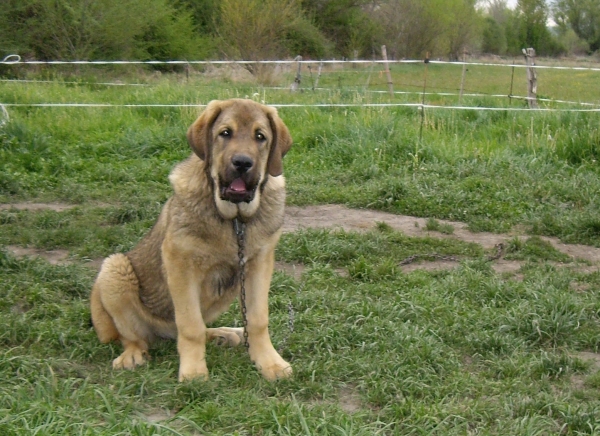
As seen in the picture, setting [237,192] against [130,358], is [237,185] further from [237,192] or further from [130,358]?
[130,358]

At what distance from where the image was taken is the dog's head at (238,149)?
13.6 feet

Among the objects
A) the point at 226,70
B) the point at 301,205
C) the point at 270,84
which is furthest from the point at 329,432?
the point at 226,70

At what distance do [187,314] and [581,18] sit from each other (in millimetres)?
68295

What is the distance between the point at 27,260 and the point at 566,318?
4.20 m

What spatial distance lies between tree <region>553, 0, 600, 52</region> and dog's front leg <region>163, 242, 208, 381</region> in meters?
67.1

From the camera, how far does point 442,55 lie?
4894 centimetres

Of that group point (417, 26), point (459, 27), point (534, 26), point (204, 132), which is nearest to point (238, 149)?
point (204, 132)

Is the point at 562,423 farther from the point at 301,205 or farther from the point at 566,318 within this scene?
the point at 301,205

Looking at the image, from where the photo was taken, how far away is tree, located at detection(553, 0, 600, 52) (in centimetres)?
6475

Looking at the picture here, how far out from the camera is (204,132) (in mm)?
4332

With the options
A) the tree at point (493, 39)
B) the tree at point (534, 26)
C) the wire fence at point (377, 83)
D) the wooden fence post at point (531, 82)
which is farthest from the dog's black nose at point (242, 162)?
the tree at point (534, 26)

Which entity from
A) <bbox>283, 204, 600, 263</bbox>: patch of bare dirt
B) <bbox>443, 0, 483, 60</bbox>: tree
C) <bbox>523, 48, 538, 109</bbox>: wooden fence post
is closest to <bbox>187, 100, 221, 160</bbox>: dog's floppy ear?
<bbox>283, 204, 600, 263</bbox>: patch of bare dirt

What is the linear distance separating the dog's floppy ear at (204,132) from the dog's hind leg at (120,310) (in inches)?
40.3

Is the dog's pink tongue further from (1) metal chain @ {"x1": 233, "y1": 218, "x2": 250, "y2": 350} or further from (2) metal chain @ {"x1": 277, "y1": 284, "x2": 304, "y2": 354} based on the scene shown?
(2) metal chain @ {"x1": 277, "y1": 284, "x2": 304, "y2": 354}
